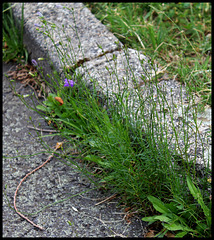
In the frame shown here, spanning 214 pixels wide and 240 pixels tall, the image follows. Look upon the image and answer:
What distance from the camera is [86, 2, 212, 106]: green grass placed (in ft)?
8.91

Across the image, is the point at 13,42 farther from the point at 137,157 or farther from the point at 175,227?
the point at 175,227

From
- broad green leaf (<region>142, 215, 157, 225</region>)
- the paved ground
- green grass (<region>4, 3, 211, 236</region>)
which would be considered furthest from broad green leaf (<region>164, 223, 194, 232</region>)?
the paved ground

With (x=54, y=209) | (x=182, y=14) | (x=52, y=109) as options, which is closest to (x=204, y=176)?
(x=54, y=209)

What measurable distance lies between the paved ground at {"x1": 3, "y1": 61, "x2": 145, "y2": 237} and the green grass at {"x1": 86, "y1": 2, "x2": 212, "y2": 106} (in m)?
1.20

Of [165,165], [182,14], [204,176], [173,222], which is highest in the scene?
[182,14]

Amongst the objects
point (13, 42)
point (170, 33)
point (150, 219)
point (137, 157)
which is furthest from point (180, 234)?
point (13, 42)

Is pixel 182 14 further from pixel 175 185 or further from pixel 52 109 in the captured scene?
pixel 175 185

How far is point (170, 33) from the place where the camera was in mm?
3156

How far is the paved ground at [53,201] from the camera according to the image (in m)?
1.96

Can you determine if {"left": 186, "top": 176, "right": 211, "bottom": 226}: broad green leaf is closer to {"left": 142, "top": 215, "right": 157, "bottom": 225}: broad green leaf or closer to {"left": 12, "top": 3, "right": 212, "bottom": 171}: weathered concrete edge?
{"left": 142, "top": 215, "right": 157, "bottom": 225}: broad green leaf

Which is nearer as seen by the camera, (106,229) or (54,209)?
(106,229)

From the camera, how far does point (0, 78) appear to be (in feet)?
10.7

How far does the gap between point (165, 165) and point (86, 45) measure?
154 cm

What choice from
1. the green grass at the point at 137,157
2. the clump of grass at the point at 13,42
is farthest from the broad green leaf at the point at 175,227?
the clump of grass at the point at 13,42
